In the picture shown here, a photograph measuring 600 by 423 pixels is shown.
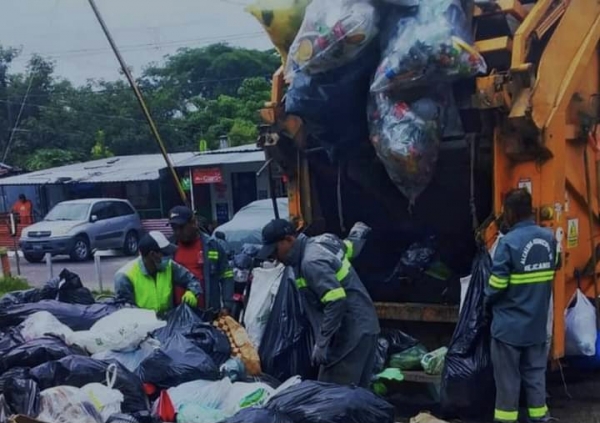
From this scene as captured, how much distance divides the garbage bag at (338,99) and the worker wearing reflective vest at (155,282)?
120 centimetres

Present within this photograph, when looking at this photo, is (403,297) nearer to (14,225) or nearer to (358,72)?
(358,72)

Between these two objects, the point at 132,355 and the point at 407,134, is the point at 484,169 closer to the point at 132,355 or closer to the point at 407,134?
the point at 407,134

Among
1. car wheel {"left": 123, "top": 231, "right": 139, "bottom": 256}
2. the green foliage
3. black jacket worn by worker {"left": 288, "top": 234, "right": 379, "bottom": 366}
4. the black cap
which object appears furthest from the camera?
the green foliage

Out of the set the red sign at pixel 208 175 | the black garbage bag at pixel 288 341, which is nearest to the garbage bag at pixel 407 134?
the black garbage bag at pixel 288 341

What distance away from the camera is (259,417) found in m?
3.34

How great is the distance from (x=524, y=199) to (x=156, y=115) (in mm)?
28913

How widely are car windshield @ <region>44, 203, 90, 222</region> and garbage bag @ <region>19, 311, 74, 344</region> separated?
13491 millimetres

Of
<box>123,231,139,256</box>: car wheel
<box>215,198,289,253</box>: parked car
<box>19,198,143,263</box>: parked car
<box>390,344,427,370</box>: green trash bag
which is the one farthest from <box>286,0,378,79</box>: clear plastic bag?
<box>123,231,139,256</box>: car wheel

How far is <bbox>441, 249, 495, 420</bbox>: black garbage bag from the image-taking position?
4.44 metres

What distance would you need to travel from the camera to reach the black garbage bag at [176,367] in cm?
410

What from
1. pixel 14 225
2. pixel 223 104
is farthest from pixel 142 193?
pixel 223 104

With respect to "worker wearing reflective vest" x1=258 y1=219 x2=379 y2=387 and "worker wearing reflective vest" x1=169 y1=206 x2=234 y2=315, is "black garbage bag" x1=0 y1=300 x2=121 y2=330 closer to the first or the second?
"worker wearing reflective vest" x1=169 y1=206 x2=234 y2=315

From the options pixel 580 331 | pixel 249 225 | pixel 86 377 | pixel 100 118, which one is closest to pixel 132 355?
pixel 86 377

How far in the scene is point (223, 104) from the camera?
3030 centimetres
